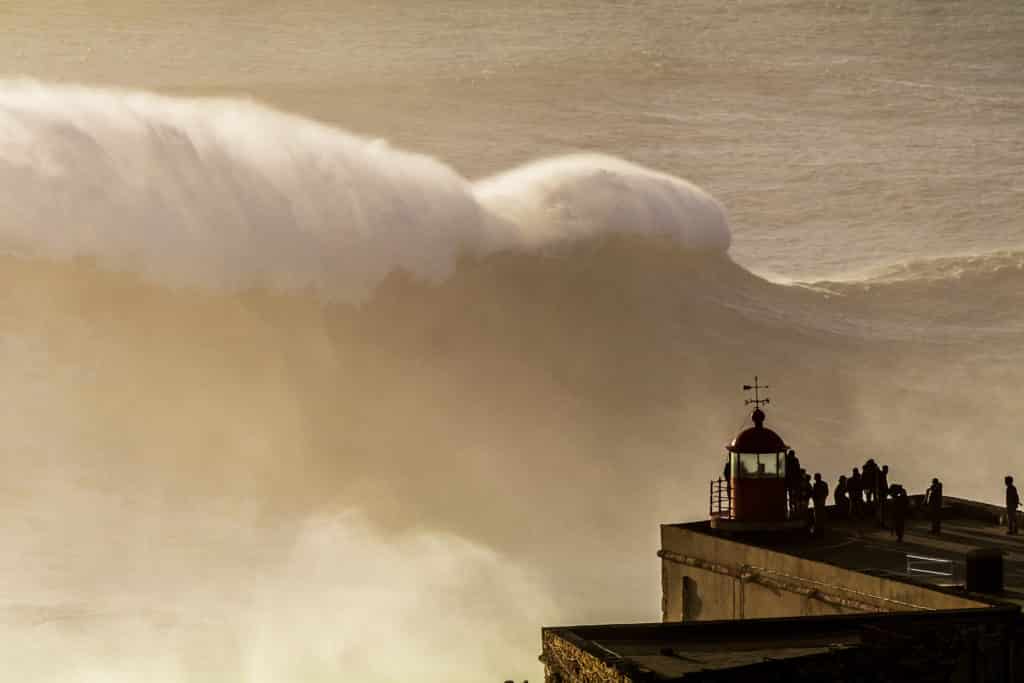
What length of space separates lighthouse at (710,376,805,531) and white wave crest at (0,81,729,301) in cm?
2623

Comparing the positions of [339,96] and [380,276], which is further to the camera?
[339,96]

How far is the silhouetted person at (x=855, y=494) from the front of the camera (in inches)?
1070

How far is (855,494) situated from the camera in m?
27.2

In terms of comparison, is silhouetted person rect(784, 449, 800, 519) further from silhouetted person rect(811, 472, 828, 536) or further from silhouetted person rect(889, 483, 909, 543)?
silhouetted person rect(889, 483, 909, 543)

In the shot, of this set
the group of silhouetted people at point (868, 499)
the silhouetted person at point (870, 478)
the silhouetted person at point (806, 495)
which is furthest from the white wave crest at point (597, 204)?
the silhouetted person at point (806, 495)

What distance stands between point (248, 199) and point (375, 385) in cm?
807

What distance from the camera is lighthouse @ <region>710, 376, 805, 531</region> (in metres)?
25.7

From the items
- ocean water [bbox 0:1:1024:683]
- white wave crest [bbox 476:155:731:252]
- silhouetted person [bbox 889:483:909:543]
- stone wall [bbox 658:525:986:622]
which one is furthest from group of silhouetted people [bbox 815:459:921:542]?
white wave crest [bbox 476:155:731:252]

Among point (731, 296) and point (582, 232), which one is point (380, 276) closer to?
point (582, 232)

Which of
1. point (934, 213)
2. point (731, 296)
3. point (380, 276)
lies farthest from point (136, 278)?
point (934, 213)

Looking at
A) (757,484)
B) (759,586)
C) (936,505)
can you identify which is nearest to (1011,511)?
(936,505)

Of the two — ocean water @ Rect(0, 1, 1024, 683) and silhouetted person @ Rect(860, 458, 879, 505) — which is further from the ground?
ocean water @ Rect(0, 1, 1024, 683)

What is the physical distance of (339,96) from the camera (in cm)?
14888

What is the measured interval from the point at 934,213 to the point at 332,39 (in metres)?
65.9
